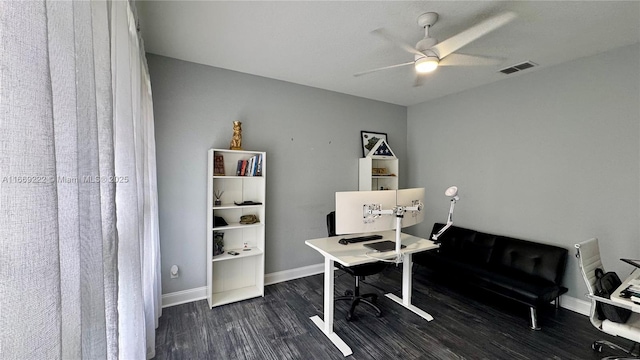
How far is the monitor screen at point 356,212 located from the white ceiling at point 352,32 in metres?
1.50

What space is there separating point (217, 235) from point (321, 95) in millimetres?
2536

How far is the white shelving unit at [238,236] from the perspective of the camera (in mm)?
3045

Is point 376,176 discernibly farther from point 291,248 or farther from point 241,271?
point 241,271

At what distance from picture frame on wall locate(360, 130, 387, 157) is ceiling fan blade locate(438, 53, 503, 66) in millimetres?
1649

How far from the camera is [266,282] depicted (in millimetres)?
3498

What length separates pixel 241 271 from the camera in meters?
3.32

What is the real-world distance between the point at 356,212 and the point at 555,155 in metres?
2.75

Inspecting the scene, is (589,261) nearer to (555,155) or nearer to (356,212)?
(555,155)

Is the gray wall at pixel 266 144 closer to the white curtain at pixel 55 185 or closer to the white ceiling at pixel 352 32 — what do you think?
the white ceiling at pixel 352 32

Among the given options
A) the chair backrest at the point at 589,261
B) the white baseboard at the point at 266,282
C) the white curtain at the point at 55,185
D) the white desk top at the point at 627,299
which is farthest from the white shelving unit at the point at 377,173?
the white curtain at the point at 55,185

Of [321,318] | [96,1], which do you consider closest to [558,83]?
→ [321,318]

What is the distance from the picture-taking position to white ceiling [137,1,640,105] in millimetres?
1979

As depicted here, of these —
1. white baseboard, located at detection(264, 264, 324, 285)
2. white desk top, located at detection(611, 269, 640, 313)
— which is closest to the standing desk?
white baseboard, located at detection(264, 264, 324, 285)

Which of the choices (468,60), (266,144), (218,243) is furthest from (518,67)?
(218,243)
